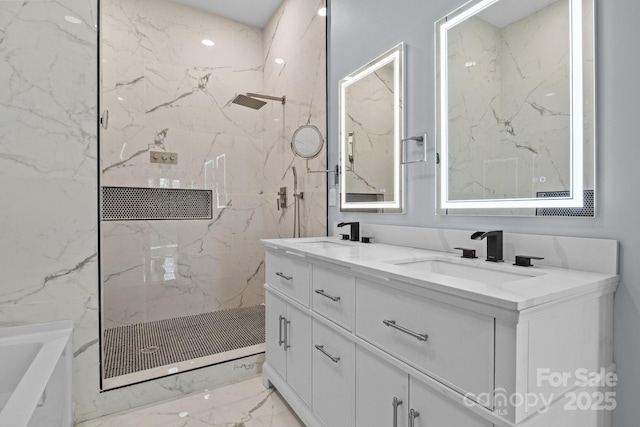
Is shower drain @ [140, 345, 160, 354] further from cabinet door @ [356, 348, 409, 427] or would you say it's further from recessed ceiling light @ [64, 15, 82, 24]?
recessed ceiling light @ [64, 15, 82, 24]

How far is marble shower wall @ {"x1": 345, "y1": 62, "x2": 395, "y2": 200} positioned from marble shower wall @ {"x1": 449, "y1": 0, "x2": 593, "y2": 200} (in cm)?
40

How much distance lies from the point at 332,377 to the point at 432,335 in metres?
0.60

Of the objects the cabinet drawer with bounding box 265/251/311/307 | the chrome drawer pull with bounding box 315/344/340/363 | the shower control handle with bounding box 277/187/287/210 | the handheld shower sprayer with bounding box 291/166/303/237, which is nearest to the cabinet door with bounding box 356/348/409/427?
the chrome drawer pull with bounding box 315/344/340/363

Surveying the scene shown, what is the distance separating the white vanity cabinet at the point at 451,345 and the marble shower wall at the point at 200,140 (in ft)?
3.91

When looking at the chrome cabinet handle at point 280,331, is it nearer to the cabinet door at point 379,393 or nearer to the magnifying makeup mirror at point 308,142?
the cabinet door at point 379,393

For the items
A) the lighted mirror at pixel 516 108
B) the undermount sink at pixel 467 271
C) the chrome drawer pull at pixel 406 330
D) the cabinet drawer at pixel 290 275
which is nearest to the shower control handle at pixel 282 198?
the cabinet drawer at pixel 290 275

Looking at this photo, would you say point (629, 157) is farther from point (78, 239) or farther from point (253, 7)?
point (253, 7)

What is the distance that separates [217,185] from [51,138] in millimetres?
1641

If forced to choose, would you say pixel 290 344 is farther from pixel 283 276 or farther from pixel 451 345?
pixel 451 345

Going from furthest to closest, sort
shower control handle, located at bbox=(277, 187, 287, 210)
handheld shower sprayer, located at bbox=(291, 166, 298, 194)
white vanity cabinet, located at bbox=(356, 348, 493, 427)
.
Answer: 1. shower control handle, located at bbox=(277, 187, 287, 210)
2. handheld shower sprayer, located at bbox=(291, 166, 298, 194)
3. white vanity cabinet, located at bbox=(356, 348, 493, 427)

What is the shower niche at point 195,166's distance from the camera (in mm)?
2627

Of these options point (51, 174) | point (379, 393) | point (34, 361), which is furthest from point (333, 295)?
point (51, 174)

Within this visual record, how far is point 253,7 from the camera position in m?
3.05

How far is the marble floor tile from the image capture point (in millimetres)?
1617
